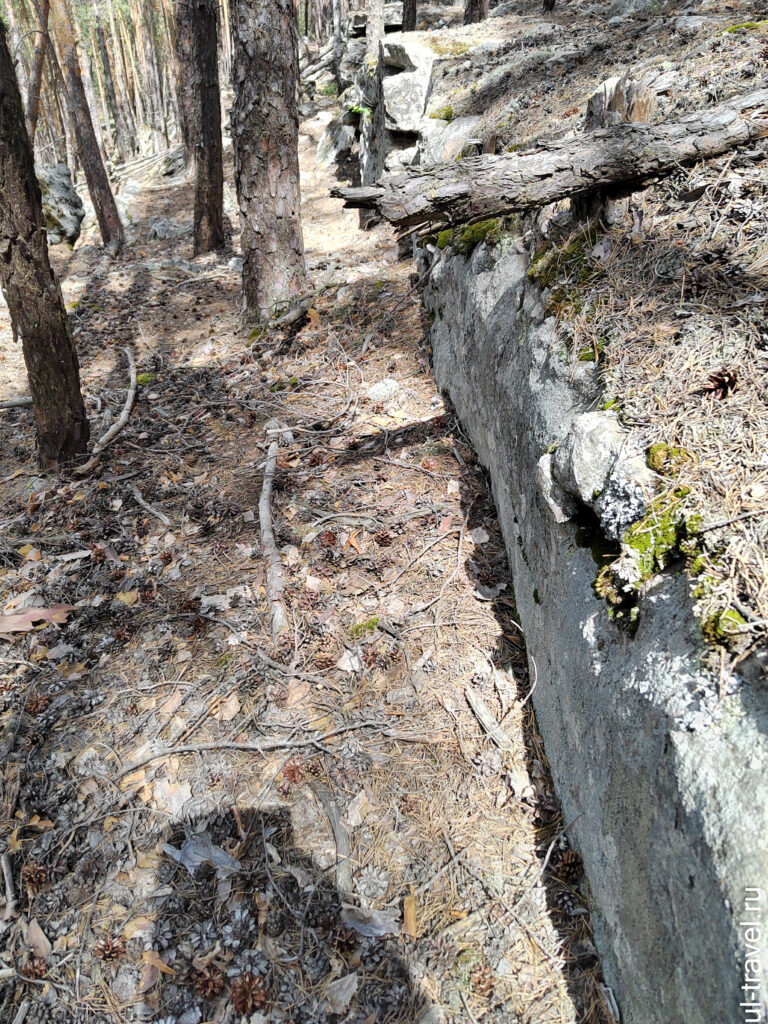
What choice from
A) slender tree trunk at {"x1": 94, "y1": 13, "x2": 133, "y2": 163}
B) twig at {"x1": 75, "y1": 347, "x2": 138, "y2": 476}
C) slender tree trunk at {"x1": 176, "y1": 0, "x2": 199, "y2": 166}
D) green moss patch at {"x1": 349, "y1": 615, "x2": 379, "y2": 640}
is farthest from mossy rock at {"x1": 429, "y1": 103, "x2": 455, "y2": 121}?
slender tree trunk at {"x1": 94, "y1": 13, "x2": 133, "y2": 163}

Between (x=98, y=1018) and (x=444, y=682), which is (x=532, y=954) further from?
(x=98, y=1018)

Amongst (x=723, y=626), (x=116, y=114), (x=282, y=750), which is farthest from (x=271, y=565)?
(x=116, y=114)

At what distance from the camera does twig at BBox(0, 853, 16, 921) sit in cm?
249

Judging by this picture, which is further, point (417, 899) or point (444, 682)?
point (444, 682)

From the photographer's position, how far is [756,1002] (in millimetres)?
1251

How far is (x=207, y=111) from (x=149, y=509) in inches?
328

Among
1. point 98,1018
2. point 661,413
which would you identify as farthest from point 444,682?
point 98,1018

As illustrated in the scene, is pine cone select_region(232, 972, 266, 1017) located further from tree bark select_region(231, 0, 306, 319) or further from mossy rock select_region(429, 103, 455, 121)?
mossy rock select_region(429, 103, 455, 121)

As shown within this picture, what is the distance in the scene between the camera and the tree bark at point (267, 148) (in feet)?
21.1

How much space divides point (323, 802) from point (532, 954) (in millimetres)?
1024

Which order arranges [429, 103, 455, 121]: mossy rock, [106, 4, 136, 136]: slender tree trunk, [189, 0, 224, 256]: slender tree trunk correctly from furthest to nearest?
[106, 4, 136, 136]: slender tree trunk, [189, 0, 224, 256]: slender tree trunk, [429, 103, 455, 121]: mossy rock

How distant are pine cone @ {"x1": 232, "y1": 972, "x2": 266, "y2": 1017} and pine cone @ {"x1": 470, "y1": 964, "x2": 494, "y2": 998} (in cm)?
77

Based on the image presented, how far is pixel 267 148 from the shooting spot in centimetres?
677

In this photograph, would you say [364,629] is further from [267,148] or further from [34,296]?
[267,148]
